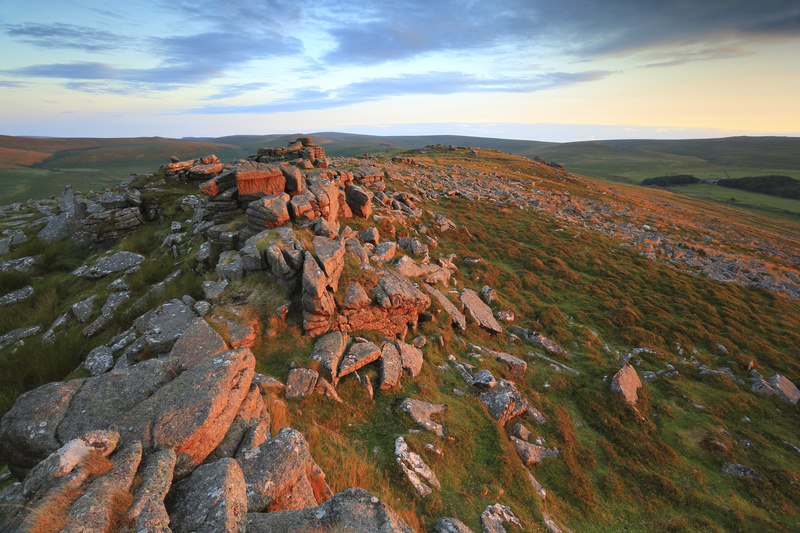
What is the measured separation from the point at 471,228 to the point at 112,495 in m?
32.2

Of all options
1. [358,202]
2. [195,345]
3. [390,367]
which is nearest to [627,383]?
[390,367]

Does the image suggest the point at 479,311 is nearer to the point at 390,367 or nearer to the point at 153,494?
the point at 390,367

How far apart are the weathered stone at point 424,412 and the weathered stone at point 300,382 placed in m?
3.12

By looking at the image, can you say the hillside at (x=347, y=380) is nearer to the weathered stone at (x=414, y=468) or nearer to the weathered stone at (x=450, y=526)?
the weathered stone at (x=414, y=468)

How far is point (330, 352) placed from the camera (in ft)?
36.0

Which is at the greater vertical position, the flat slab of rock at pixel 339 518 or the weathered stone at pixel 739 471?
the flat slab of rock at pixel 339 518

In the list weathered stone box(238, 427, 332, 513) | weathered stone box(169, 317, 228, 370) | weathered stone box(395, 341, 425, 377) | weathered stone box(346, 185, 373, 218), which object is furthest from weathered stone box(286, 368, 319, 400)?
weathered stone box(346, 185, 373, 218)

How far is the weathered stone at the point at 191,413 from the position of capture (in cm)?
564

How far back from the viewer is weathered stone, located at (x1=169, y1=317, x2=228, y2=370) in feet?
26.4

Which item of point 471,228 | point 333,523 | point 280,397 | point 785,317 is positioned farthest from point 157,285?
point 785,317

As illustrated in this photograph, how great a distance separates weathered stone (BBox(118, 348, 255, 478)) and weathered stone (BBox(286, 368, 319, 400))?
2169 millimetres

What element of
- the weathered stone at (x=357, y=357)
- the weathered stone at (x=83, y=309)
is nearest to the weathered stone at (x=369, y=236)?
the weathered stone at (x=357, y=357)

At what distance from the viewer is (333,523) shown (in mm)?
5031

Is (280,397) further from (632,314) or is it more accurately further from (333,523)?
(632,314)
